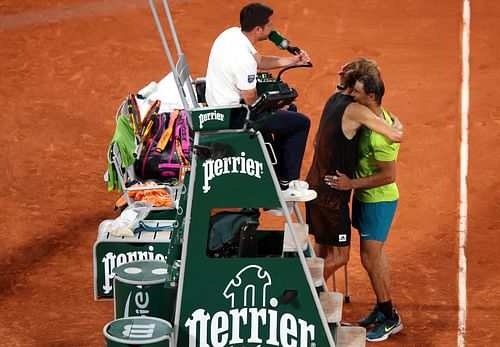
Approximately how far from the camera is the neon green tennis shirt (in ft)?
31.1

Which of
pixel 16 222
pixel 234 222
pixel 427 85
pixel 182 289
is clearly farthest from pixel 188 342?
pixel 427 85

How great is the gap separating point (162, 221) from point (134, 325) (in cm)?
236

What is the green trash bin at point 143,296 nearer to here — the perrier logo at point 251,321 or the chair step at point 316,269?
the perrier logo at point 251,321

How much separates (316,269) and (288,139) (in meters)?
1.21

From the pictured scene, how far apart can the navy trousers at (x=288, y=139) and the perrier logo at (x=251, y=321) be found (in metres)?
1.26

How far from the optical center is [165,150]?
11750mm

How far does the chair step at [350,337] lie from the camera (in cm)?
898

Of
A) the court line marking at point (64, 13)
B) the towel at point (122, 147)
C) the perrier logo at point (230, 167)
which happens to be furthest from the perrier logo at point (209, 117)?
the court line marking at point (64, 13)

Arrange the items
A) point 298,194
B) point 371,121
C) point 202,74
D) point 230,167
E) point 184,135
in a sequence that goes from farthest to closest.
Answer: point 202,74, point 184,135, point 371,121, point 298,194, point 230,167

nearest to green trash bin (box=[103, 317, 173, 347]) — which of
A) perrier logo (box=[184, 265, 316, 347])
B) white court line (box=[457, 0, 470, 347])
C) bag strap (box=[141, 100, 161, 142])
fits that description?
perrier logo (box=[184, 265, 316, 347])

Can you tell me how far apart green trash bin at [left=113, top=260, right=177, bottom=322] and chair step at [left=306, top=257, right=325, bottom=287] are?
3.56 ft

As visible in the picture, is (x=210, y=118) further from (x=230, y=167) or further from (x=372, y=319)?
(x=372, y=319)

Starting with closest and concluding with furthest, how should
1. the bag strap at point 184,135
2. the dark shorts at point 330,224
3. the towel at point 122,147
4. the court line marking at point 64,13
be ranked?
the dark shorts at point 330,224
the towel at point 122,147
the bag strap at point 184,135
the court line marking at point 64,13

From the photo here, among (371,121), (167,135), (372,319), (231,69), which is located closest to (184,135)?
(167,135)
